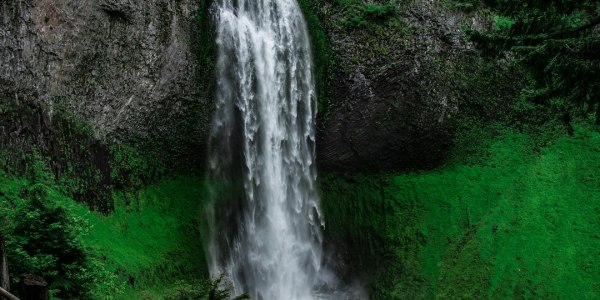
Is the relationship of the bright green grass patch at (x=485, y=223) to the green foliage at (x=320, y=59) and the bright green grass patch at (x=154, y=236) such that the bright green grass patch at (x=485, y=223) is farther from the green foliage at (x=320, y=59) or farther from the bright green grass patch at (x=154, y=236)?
the bright green grass patch at (x=154, y=236)

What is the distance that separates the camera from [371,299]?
51.3 ft

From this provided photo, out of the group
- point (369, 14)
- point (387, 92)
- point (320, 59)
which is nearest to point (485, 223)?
point (387, 92)

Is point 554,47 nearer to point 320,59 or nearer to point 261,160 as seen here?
point 261,160

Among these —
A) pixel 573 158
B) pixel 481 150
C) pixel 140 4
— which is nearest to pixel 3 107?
pixel 140 4

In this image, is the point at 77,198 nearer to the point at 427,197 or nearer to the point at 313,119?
the point at 313,119

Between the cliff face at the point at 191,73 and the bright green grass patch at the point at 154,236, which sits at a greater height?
the cliff face at the point at 191,73

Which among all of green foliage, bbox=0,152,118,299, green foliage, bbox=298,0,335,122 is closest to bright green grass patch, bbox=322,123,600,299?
green foliage, bbox=298,0,335,122

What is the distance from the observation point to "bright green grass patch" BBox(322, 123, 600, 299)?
14734 mm

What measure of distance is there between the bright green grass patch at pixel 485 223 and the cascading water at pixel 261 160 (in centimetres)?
135

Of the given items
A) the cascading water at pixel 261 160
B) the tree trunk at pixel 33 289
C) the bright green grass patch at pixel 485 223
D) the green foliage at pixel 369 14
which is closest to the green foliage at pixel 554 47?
the tree trunk at pixel 33 289

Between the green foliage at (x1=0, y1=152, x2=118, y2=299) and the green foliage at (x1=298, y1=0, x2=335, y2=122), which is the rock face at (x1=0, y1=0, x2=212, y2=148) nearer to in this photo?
the green foliage at (x1=298, y1=0, x2=335, y2=122)

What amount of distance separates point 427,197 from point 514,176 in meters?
2.56

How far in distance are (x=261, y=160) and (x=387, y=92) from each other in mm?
4361

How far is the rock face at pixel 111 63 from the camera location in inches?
508
